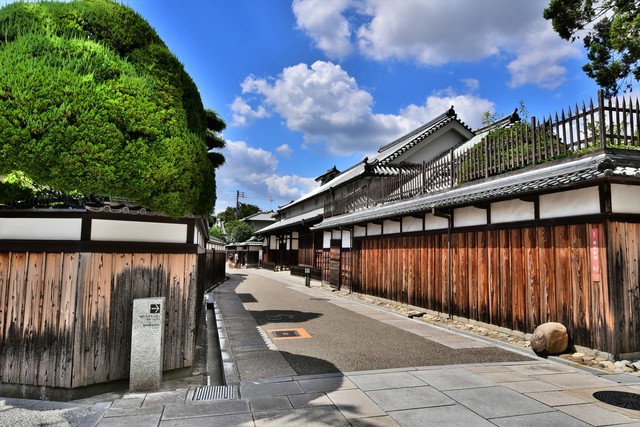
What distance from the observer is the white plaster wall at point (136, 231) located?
5.80 meters

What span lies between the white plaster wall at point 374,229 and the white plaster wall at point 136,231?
10668 millimetres

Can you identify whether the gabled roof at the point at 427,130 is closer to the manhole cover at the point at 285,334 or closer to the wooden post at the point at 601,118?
the manhole cover at the point at 285,334

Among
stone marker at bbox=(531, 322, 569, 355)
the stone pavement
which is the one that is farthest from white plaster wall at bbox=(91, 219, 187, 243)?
stone marker at bbox=(531, 322, 569, 355)

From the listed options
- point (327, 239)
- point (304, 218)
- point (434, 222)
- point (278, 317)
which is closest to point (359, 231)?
point (327, 239)

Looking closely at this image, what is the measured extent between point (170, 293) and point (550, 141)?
337 inches

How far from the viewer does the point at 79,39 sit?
5129mm

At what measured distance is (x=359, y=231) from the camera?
1847cm

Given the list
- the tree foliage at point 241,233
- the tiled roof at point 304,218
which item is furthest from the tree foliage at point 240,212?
the tiled roof at point 304,218

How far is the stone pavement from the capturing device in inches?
183

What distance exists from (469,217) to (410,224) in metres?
3.23

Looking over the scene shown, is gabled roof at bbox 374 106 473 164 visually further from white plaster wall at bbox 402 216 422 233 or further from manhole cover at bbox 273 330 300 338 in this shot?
manhole cover at bbox 273 330 300 338

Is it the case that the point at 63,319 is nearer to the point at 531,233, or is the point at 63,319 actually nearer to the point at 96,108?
the point at 96,108

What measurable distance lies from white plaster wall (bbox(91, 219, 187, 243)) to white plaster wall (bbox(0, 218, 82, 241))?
260 mm

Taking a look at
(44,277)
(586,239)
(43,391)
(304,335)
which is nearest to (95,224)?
(44,277)
